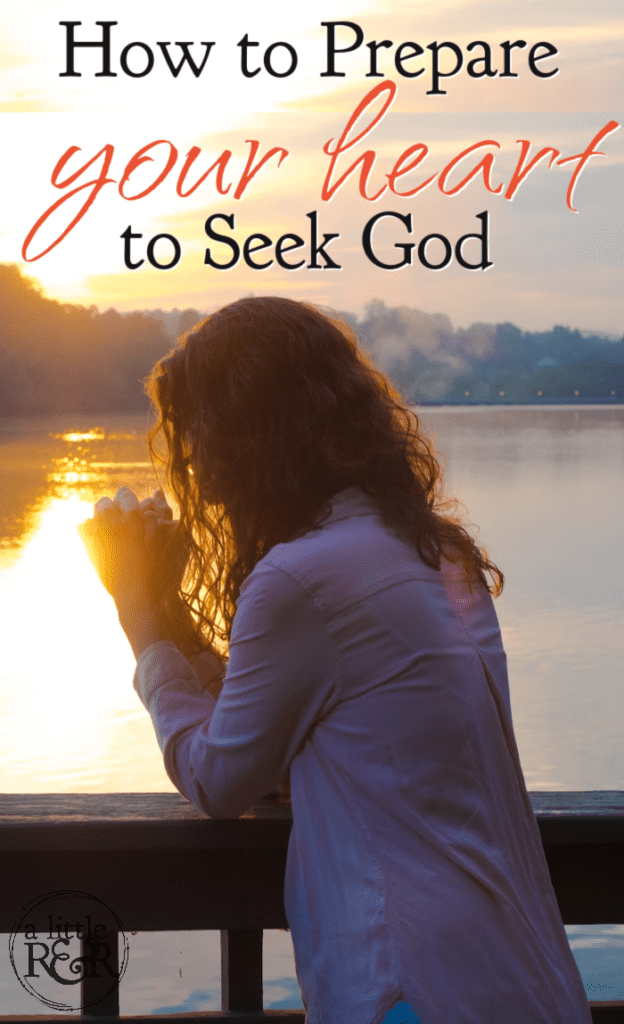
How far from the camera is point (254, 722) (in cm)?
123

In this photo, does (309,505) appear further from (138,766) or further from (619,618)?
(619,618)

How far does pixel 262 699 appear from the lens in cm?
122

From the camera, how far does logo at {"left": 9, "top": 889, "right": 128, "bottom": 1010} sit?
4.44 ft

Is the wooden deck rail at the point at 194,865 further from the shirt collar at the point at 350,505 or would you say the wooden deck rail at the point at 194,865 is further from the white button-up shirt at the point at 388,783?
the shirt collar at the point at 350,505

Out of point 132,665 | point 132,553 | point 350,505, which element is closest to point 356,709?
point 350,505

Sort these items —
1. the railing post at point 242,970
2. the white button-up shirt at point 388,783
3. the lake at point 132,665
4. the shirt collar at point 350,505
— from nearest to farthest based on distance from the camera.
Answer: the white button-up shirt at point 388,783 → the shirt collar at point 350,505 → the railing post at point 242,970 → the lake at point 132,665

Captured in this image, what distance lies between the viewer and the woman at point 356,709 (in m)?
1.17

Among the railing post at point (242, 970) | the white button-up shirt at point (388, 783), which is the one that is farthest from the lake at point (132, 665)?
the railing post at point (242, 970)

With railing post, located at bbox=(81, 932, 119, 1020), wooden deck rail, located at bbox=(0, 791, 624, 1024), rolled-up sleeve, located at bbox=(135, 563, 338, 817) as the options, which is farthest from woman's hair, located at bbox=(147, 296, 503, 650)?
railing post, located at bbox=(81, 932, 119, 1020)

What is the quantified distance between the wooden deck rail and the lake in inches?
19.6

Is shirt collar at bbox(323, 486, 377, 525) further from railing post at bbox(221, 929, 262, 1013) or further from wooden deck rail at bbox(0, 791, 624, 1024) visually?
railing post at bbox(221, 929, 262, 1013)

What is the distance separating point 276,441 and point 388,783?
0.38m

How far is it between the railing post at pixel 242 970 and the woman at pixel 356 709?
0.19m

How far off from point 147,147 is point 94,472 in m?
31.5
